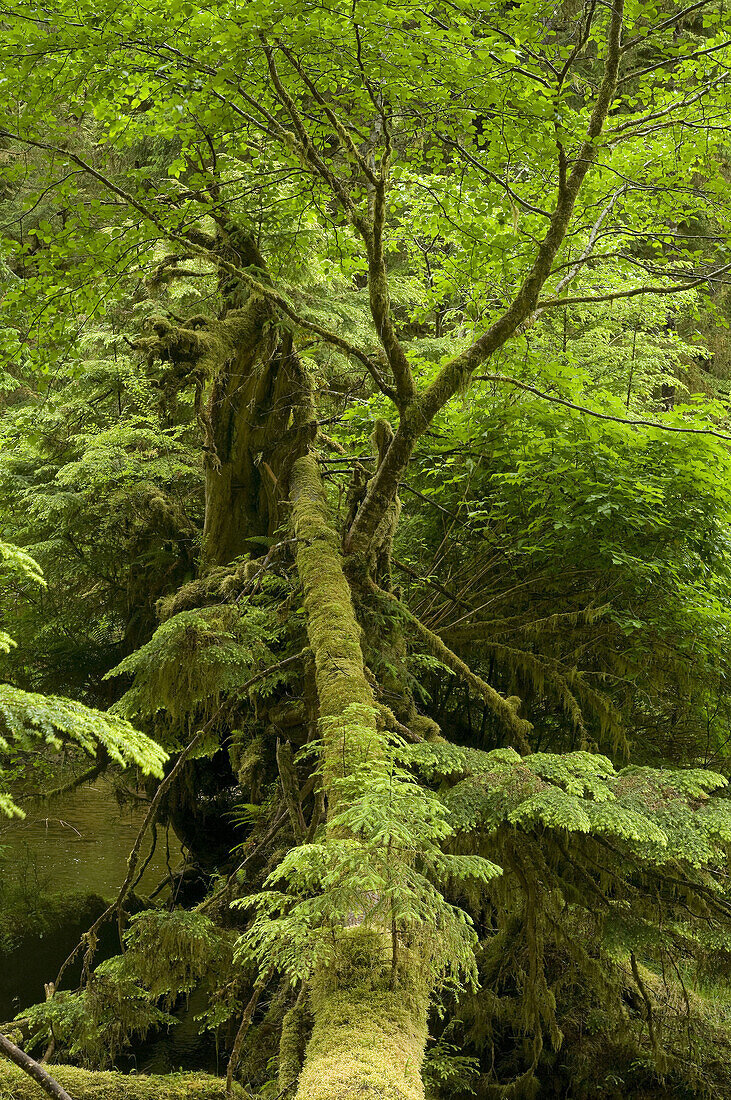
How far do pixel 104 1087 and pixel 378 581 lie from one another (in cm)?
306

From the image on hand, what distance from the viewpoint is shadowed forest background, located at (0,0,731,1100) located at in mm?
2482

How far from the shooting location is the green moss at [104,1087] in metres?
2.07

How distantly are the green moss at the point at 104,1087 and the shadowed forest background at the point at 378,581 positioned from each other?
2 centimetres

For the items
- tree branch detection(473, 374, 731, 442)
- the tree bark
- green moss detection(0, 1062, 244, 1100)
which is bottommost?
green moss detection(0, 1062, 244, 1100)

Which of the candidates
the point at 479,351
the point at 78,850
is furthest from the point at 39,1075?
the point at 78,850

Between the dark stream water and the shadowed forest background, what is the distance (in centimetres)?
11

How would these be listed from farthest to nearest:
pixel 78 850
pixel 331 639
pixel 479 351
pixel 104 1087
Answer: pixel 78 850 < pixel 479 351 < pixel 331 639 < pixel 104 1087

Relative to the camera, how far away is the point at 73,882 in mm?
10102

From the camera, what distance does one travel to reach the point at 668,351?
11.0 m

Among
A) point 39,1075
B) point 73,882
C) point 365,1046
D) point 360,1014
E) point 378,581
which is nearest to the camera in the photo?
point 365,1046

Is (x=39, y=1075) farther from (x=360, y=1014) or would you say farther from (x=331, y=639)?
(x=331, y=639)

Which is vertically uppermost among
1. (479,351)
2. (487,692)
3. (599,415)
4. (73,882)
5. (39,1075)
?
(479,351)

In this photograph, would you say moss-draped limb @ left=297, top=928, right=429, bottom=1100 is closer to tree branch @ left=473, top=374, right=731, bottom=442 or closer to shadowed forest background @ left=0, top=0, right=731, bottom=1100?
shadowed forest background @ left=0, top=0, right=731, bottom=1100

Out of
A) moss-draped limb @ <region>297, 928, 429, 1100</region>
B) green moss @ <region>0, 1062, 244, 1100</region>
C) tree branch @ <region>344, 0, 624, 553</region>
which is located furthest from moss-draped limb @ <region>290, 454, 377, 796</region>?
green moss @ <region>0, 1062, 244, 1100</region>
